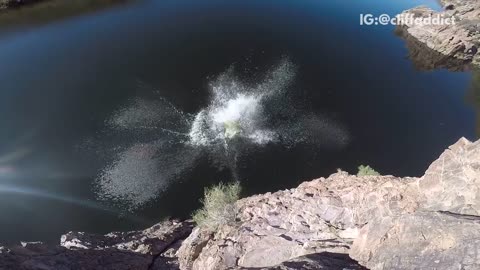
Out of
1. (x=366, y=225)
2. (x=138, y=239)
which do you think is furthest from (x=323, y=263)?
(x=138, y=239)

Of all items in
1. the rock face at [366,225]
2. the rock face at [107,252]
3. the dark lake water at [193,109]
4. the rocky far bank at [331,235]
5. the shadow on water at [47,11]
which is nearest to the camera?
the rock face at [366,225]

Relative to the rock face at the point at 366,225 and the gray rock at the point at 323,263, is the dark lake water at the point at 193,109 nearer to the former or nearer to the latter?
the rock face at the point at 366,225

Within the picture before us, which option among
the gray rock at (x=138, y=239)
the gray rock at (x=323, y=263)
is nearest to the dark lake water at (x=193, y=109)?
the gray rock at (x=138, y=239)

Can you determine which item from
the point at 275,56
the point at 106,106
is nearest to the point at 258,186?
the point at 106,106

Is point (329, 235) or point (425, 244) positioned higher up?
point (329, 235)

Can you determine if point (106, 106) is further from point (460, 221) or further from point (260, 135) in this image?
point (460, 221)

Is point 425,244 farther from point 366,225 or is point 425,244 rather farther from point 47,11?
point 47,11

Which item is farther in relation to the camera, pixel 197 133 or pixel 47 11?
pixel 47 11
